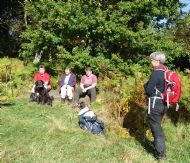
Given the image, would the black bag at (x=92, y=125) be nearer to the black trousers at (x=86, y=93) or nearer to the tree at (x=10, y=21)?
the black trousers at (x=86, y=93)

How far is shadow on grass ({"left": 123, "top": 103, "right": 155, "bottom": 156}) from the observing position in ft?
30.8

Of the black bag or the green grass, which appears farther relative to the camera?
the black bag

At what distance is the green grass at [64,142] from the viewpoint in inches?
300

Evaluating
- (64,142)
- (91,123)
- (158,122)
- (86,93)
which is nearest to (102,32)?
(86,93)

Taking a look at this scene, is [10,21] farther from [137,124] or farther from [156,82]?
[156,82]

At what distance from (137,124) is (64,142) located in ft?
8.07

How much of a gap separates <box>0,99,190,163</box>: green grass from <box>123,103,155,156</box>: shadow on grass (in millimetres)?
392

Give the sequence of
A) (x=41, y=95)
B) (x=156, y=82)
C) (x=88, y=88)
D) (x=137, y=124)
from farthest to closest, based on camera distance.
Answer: (x=88, y=88), (x=41, y=95), (x=137, y=124), (x=156, y=82)

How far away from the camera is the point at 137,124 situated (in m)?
10.2

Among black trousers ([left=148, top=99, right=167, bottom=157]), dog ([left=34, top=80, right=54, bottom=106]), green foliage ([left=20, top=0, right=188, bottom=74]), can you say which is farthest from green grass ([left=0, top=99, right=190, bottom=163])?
green foliage ([left=20, top=0, right=188, bottom=74])

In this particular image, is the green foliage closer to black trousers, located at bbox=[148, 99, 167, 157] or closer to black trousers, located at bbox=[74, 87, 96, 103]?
black trousers, located at bbox=[74, 87, 96, 103]

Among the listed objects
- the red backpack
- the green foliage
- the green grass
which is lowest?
the green grass

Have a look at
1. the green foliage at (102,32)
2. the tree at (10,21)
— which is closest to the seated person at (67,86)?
the green foliage at (102,32)

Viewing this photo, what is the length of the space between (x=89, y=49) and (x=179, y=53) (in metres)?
3.37
